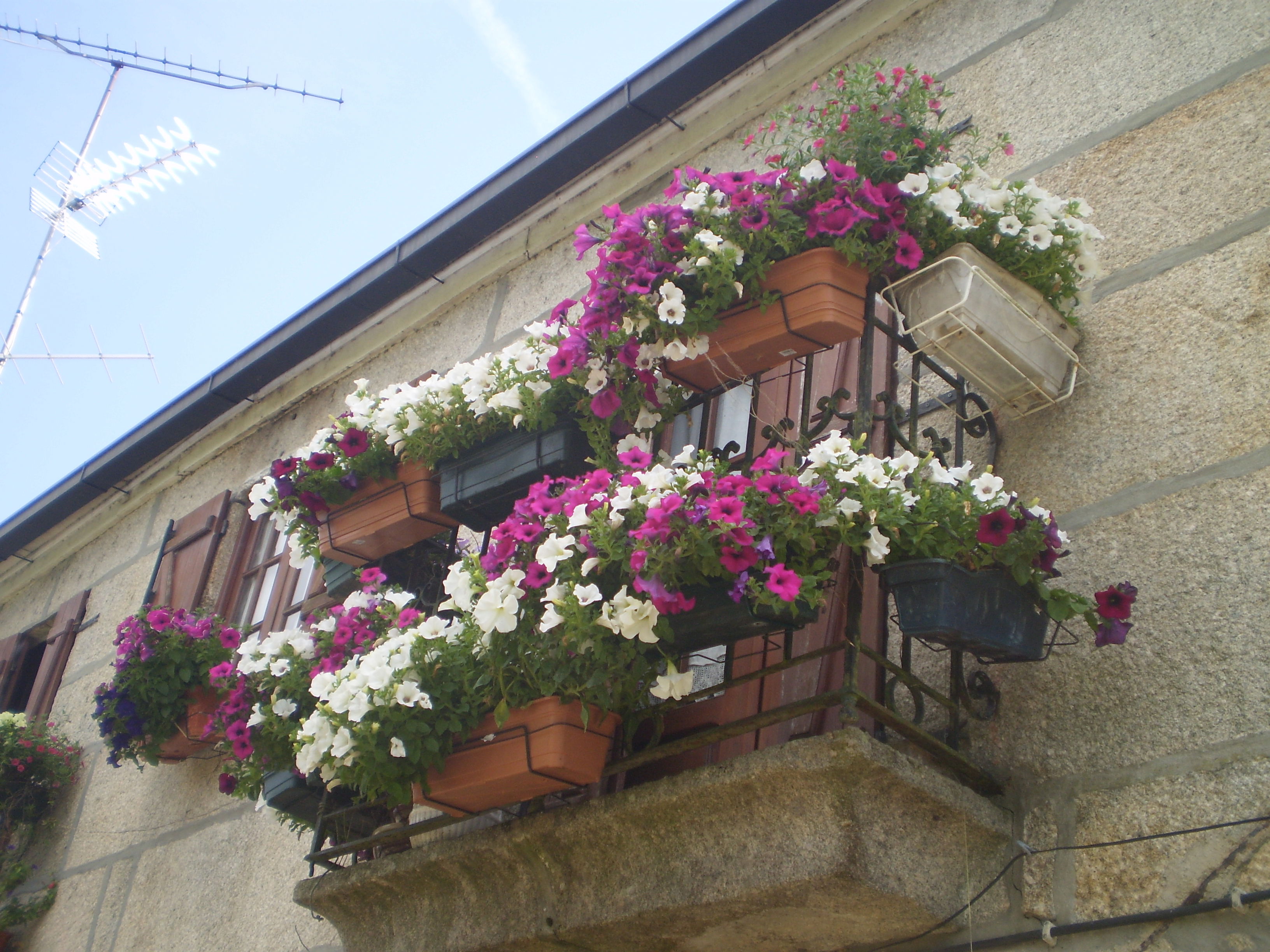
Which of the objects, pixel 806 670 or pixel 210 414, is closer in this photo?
pixel 806 670

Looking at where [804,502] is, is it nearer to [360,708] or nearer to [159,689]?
[360,708]

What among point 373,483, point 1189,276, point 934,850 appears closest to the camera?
point 934,850

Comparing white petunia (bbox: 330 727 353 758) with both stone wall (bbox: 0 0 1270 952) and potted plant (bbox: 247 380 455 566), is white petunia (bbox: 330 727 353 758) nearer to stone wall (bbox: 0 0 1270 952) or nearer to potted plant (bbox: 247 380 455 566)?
potted plant (bbox: 247 380 455 566)

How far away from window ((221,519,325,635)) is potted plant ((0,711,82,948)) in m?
1.15

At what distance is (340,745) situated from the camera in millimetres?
2965

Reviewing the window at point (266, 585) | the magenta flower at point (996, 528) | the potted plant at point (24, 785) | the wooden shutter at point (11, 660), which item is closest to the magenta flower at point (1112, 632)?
the magenta flower at point (996, 528)

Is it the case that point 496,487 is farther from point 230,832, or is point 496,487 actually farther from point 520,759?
point 230,832

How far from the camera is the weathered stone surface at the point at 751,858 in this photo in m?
2.52

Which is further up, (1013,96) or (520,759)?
(1013,96)

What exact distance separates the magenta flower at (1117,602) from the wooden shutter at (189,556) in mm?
4728

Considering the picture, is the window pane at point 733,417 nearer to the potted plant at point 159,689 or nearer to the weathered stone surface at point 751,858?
the weathered stone surface at point 751,858

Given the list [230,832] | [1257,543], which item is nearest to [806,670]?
[1257,543]

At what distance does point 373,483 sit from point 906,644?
2.05 meters

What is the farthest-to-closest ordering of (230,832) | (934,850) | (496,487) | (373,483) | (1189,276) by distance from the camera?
1. (230,832)
2. (373,483)
3. (496,487)
4. (1189,276)
5. (934,850)
